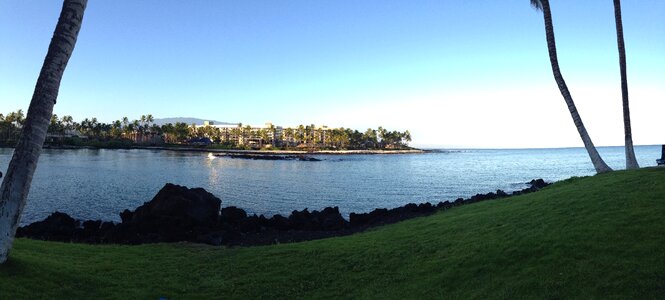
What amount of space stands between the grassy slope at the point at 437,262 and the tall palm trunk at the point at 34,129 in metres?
1.17

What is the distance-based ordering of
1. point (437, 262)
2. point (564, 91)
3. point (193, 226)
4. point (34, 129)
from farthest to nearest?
point (193, 226)
point (564, 91)
point (437, 262)
point (34, 129)

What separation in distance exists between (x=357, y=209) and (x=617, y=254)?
28.8m

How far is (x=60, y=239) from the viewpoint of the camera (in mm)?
20891

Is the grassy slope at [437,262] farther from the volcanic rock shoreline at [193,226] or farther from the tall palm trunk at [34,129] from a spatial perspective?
the volcanic rock shoreline at [193,226]

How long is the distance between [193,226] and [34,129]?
14069 mm

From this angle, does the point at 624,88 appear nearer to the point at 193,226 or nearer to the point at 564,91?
the point at 564,91

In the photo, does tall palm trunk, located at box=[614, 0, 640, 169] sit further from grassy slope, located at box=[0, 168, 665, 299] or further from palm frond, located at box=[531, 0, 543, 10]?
grassy slope, located at box=[0, 168, 665, 299]

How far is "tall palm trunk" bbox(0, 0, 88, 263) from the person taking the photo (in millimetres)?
9211

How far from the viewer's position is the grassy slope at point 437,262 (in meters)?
8.04

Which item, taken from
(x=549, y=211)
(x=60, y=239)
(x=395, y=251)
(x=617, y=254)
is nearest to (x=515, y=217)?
(x=549, y=211)

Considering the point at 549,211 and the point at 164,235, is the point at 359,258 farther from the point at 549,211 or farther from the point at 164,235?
the point at 164,235

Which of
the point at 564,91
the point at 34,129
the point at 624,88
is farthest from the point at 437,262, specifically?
the point at 624,88

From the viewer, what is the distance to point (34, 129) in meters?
9.31

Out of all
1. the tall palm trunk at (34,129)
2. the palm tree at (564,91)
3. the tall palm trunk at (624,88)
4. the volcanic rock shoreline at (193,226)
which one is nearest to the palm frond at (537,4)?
the palm tree at (564,91)
